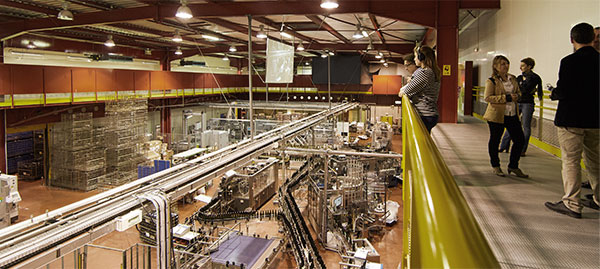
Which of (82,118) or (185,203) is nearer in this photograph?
(185,203)

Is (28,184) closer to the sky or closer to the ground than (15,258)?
closer to the ground

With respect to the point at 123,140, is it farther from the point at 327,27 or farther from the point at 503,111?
the point at 503,111

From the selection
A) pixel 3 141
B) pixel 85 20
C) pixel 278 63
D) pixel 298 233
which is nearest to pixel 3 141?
pixel 3 141

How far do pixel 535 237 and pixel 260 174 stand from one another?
9085 mm

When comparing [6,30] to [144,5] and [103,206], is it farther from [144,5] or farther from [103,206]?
[103,206]

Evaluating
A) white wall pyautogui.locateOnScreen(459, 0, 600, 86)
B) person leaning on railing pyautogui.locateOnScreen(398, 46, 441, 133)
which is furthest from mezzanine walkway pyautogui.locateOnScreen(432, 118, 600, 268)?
white wall pyautogui.locateOnScreen(459, 0, 600, 86)

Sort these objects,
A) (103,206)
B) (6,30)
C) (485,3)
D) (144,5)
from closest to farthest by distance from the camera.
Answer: (103,206)
(485,3)
(144,5)
(6,30)

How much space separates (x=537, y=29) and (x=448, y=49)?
184 centimetres

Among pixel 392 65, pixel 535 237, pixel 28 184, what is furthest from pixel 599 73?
pixel 392 65

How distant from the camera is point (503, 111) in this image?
3346 mm

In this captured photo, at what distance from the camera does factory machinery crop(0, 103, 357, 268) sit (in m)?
2.20

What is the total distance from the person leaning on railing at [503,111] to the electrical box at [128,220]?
3.10m

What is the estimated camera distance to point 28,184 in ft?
42.5

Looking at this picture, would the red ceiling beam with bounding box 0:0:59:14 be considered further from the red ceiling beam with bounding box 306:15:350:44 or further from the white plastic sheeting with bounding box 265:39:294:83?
the white plastic sheeting with bounding box 265:39:294:83
